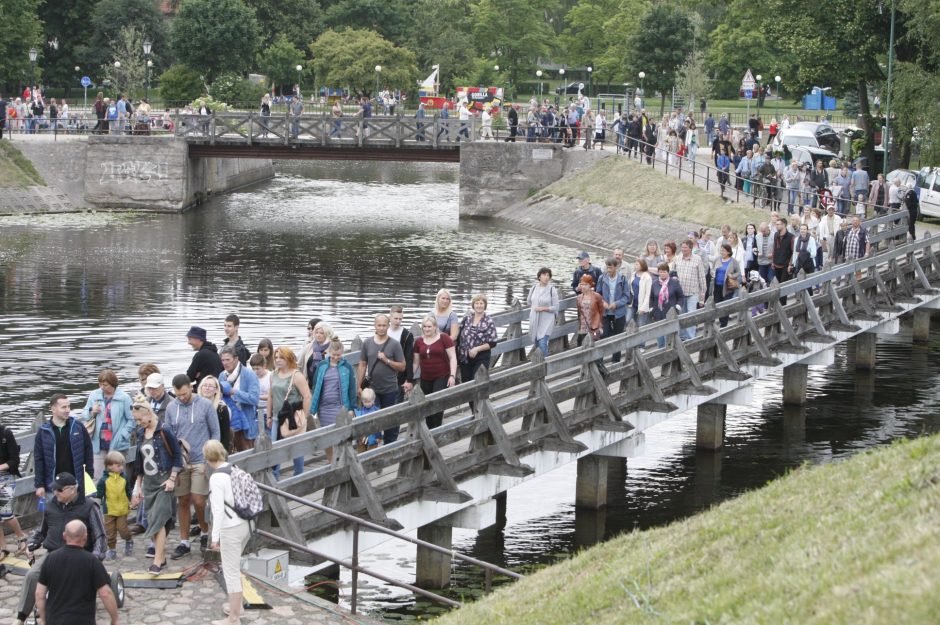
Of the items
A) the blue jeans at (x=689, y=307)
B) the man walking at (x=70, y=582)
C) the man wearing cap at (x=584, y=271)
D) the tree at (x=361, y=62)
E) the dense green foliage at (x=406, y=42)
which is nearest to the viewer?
the man walking at (x=70, y=582)

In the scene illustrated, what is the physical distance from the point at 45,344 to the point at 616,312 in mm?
13961

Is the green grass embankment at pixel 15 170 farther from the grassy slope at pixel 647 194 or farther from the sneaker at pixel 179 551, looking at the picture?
the sneaker at pixel 179 551

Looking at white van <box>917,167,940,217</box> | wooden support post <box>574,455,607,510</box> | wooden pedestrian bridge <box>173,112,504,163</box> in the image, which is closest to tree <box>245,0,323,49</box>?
wooden pedestrian bridge <box>173,112,504,163</box>

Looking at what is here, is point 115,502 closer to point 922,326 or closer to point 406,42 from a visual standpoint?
point 922,326

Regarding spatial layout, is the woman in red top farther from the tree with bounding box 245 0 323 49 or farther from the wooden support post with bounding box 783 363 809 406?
the tree with bounding box 245 0 323 49

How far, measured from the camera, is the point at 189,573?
12.5 m

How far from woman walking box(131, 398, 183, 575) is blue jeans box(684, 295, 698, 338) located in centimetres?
1028

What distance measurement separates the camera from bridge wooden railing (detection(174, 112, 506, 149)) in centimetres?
5634

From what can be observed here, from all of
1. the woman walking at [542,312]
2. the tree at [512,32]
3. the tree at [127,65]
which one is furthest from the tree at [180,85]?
the woman walking at [542,312]

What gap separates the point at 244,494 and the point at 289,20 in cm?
9803

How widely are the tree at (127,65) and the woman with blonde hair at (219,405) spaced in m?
68.6

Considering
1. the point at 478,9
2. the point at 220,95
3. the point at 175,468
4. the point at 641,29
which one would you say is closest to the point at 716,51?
the point at 641,29

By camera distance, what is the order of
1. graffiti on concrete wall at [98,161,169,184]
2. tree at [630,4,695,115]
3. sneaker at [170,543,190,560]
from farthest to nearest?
tree at [630,4,695,115] < graffiti on concrete wall at [98,161,169,184] < sneaker at [170,543,190,560]

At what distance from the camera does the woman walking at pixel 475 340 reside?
1742 cm
